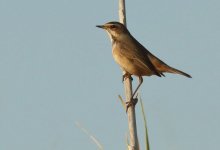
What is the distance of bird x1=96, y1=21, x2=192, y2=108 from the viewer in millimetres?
7805

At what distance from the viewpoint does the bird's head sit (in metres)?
7.84

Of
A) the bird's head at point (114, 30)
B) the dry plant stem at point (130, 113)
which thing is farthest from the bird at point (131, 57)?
the dry plant stem at point (130, 113)

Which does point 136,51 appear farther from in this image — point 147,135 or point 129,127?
point 147,135

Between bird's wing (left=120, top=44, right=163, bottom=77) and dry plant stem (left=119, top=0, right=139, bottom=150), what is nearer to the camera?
dry plant stem (left=119, top=0, right=139, bottom=150)

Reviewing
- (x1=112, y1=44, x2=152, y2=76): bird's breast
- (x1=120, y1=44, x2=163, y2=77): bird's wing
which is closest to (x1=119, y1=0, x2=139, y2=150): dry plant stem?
(x1=112, y1=44, x2=152, y2=76): bird's breast

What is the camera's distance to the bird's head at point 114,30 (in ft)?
25.7

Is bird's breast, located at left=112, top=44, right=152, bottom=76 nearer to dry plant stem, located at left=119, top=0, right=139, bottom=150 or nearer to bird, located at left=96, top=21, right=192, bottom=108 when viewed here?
bird, located at left=96, top=21, right=192, bottom=108

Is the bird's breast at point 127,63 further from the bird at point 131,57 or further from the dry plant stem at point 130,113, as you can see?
the dry plant stem at point 130,113

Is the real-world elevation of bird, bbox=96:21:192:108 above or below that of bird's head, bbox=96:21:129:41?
below

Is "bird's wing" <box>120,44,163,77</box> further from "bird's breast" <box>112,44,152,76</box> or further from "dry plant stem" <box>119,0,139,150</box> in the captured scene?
"dry plant stem" <box>119,0,139,150</box>

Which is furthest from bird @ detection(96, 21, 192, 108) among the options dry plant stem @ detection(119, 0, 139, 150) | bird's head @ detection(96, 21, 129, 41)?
dry plant stem @ detection(119, 0, 139, 150)

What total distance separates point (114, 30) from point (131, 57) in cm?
51

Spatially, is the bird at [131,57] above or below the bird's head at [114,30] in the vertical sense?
below

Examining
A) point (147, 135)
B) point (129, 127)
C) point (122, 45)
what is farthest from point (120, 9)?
point (122, 45)
